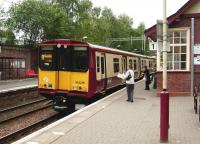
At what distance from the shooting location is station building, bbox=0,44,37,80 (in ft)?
155

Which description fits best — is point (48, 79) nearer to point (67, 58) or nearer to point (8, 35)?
point (67, 58)

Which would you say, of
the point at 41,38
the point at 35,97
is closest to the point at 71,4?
the point at 41,38

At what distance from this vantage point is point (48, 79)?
723 inches

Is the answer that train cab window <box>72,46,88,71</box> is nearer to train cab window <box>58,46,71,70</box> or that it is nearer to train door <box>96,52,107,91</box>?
train cab window <box>58,46,71,70</box>

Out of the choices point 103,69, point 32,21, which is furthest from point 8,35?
point 103,69

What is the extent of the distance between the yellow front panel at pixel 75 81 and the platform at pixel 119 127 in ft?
4.19

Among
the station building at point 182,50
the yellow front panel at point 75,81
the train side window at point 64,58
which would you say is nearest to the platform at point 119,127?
the yellow front panel at point 75,81

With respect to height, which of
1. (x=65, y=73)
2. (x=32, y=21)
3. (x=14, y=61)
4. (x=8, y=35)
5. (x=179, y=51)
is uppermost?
(x=32, y=21)

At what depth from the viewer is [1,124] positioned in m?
16.0

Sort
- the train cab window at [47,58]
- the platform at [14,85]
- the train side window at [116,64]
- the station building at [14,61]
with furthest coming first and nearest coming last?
the station building at [14,61], the platform at [14,85], the train side window at [116,64], the train cab window at [47,58]

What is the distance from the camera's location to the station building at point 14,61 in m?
47.2

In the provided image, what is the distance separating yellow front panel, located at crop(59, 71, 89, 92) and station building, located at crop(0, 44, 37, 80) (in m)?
29.3

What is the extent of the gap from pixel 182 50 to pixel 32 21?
45.3 m

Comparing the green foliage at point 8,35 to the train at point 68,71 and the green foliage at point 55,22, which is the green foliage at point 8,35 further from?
the train at point 68,71
